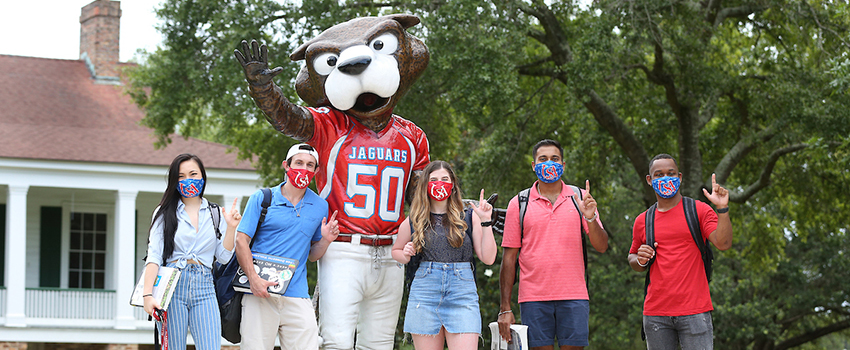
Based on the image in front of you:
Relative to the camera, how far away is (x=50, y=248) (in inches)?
672

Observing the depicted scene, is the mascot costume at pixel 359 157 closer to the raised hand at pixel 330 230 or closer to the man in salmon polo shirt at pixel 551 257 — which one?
the raised hand at pixel 330 230

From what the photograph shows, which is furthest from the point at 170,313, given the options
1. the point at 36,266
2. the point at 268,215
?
the point at 36,266

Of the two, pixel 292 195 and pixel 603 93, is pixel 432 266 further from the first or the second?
pixel 603 93

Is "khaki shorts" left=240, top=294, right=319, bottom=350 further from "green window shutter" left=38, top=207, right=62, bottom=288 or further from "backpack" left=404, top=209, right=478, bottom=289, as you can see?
"green window shutter" left=38, top=207, right=62, bottom=288

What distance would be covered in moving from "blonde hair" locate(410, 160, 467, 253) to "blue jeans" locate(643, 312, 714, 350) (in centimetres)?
134

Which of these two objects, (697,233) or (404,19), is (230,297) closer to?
(404,19)

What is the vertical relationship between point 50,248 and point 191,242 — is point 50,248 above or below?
above

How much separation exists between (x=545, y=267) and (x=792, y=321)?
15384 millimetres

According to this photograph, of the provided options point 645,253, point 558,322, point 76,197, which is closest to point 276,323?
point 558,322

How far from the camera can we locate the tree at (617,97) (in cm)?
1196

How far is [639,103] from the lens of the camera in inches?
628

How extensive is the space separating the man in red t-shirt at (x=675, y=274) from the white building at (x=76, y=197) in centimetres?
1154

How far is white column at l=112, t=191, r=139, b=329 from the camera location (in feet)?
51.9

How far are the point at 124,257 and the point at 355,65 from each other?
38.9 feet
